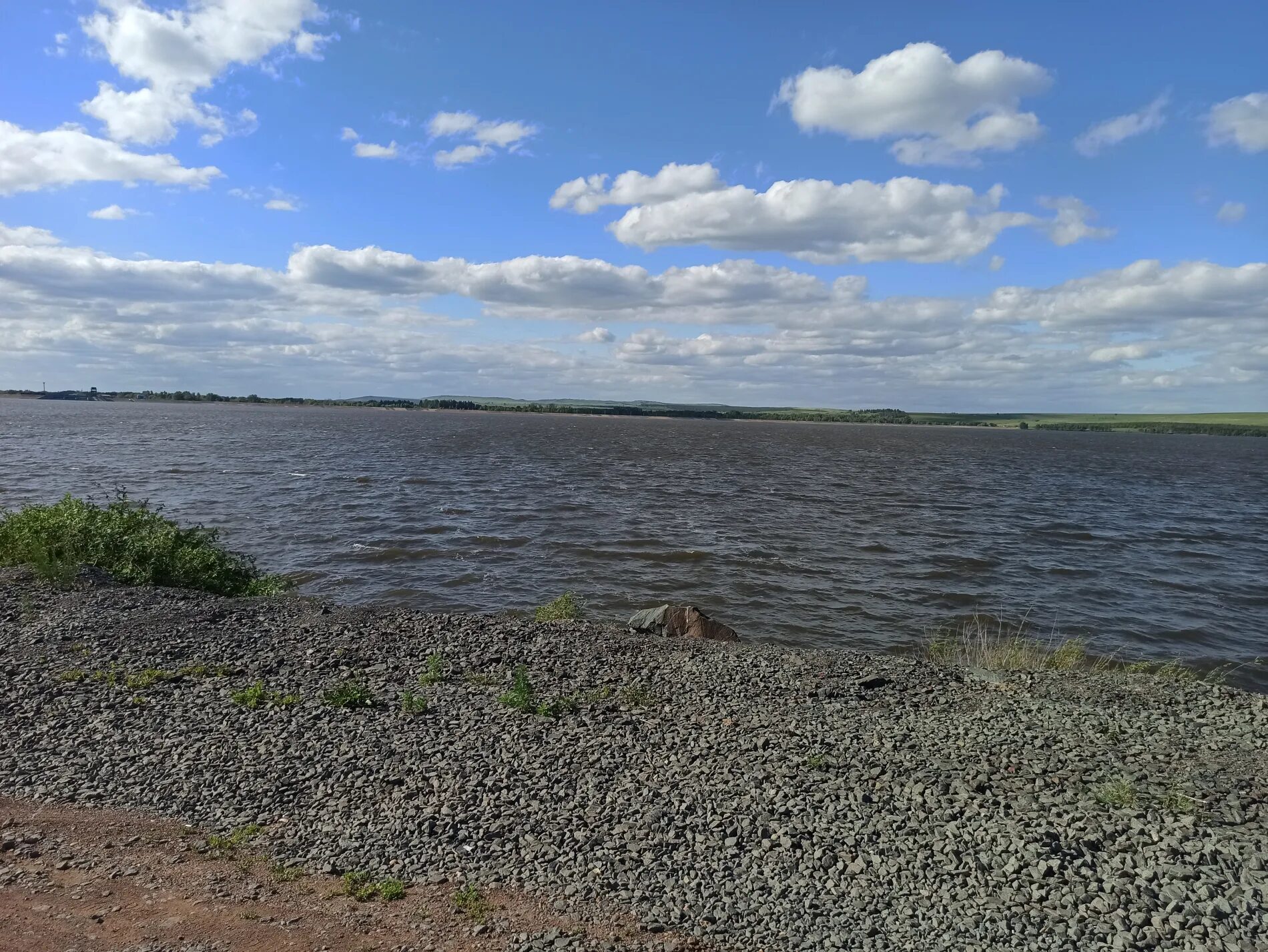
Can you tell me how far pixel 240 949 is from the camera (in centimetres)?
606

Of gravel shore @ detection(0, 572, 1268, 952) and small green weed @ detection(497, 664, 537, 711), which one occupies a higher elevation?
small green weed @ detection(497, 664, 537, 711)

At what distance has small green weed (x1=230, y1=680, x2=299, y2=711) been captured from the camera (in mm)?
10711

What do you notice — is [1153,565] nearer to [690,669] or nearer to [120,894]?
[690,669]

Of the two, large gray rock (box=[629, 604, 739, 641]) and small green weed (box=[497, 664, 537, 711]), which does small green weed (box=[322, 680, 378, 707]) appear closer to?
small green weed (box=[497, 664, 537, 711])

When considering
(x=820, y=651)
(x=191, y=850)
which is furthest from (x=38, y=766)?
(x=820, y=651)

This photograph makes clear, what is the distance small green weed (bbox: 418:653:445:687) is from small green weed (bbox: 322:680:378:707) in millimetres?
1038

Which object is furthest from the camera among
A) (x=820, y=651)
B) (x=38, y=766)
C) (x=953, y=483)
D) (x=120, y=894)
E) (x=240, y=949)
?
(x=953, y=483)

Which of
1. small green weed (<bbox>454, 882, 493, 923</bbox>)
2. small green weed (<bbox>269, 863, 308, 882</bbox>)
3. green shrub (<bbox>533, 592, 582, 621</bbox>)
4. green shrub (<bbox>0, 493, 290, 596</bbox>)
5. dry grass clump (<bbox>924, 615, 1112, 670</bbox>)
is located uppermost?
green shrub (<bbox>0, 493, 290, 596</bbox>)

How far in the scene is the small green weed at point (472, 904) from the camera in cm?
662

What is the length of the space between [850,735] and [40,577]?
16823 millimetres

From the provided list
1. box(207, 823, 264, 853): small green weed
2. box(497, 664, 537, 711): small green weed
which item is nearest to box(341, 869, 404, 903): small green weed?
box(207, 823, 264, 853): small green weed

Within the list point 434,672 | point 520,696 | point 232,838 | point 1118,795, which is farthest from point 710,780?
point 434,672

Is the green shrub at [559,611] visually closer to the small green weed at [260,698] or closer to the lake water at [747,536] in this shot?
the lake water at [747,536]

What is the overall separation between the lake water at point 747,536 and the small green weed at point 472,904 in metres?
12.4
